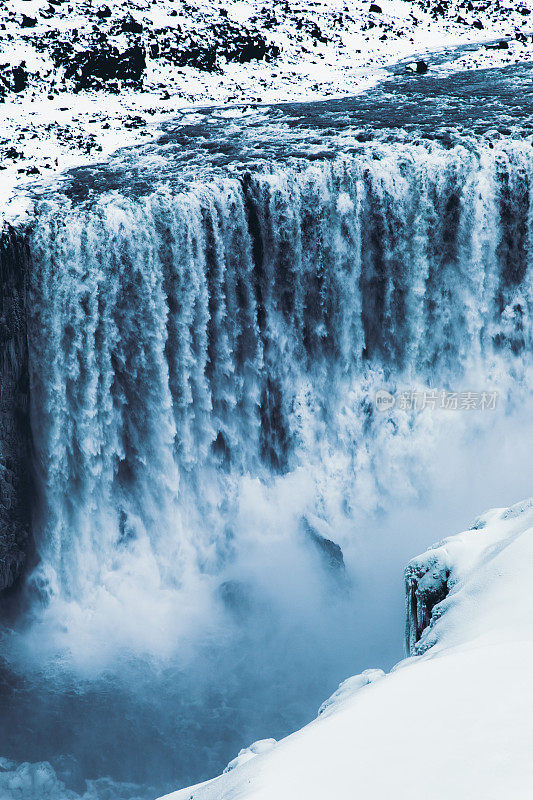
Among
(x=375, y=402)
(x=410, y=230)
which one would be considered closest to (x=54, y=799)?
(x=375, y=402)

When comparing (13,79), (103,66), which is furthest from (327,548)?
(13,79)

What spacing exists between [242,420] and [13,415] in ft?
11.9

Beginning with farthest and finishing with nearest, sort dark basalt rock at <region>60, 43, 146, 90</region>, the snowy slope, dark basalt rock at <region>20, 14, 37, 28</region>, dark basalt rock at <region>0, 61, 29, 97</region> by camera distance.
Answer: dark basalt rock at <region>20, 14, 37, 28</region>
dark basalt rock at <region>60, 43, 146, 90</region>
dark basalt rock at <region>0, 61, 29, 97</region>
the snowy slope

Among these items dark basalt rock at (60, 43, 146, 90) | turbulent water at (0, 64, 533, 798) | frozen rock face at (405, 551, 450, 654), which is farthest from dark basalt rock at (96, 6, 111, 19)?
frozen rock face at (405, 551, 450, 654)

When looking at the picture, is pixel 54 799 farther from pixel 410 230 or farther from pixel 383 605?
pixel 410 230

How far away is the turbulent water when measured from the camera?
11961 mm

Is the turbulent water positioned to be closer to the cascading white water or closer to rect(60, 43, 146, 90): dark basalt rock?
the cascading white water

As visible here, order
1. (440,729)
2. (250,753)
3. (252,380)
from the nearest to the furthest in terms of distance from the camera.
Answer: (440,729)
(250,753)
(252,380)

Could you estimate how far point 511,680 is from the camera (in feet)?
17.4

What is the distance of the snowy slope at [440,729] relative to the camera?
14.8 ft

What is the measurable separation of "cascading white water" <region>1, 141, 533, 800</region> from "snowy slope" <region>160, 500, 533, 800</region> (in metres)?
6.05

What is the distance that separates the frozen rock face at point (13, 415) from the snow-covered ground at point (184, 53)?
4138 millimetres

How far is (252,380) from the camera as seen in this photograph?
43.5 feet

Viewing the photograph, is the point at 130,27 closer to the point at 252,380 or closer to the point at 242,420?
the point at 252,380
